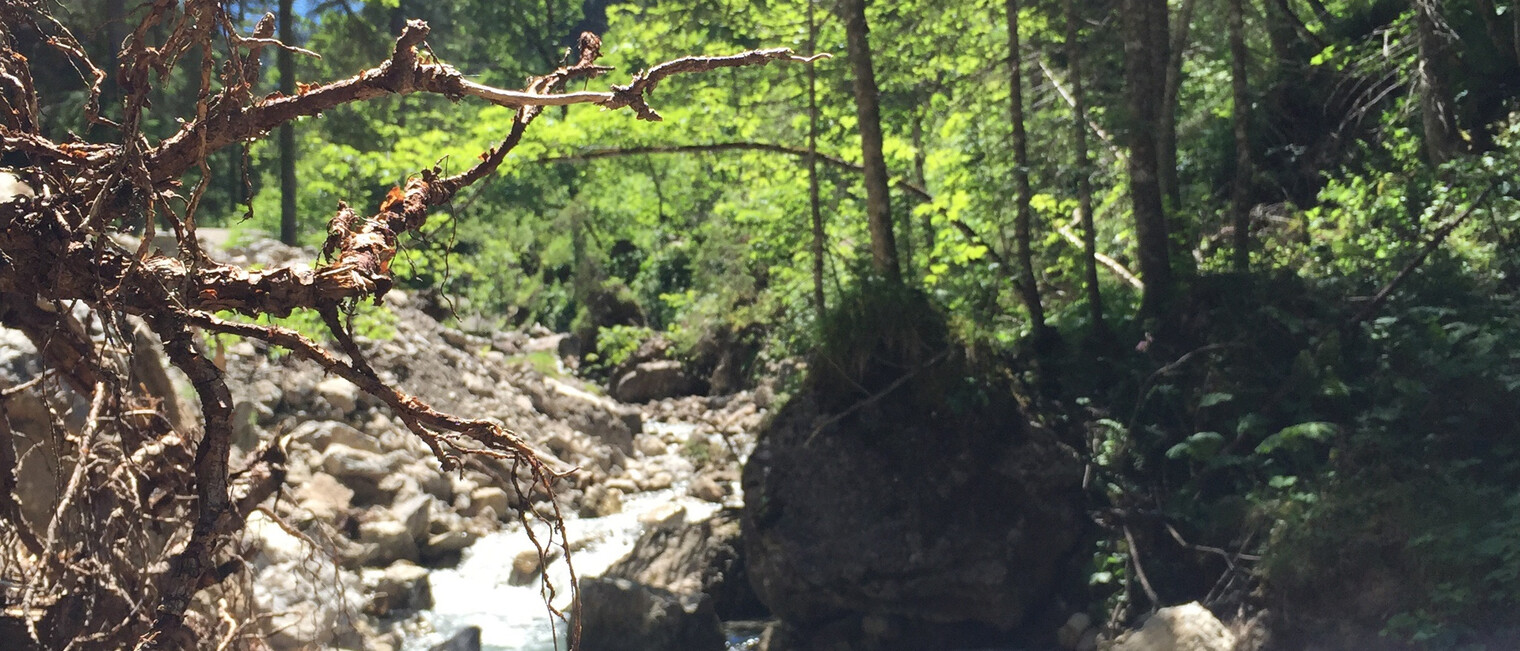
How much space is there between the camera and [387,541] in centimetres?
1065

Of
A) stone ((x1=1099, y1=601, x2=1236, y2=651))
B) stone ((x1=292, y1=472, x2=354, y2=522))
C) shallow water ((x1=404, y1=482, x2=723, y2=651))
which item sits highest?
stone ((x1=292, y1=472, x2=354, y2=522))

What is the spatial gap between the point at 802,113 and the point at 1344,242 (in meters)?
5.16

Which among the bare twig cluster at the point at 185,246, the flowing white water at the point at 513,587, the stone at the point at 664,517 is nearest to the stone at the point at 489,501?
the flowing white water at the point at 513,587

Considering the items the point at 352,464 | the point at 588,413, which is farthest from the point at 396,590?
the point at 588,413

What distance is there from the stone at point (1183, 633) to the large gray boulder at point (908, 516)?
4.63ft

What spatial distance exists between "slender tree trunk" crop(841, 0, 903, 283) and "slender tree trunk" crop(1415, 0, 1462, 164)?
13.8 ft

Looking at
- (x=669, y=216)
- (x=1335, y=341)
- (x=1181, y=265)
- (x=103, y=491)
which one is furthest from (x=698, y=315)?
(x=103, y=491)

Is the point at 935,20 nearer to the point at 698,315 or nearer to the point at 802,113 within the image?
the point at 802,113

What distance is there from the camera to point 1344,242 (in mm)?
9609

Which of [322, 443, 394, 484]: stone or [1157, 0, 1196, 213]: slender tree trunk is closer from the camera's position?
[1157, 0, 1196, 213]: slender tree trunk

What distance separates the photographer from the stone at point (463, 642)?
7605 mm

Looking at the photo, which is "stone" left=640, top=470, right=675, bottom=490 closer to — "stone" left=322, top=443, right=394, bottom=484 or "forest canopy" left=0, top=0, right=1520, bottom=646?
"forest canopy" left=0, top=0, right=1520, bottom=646

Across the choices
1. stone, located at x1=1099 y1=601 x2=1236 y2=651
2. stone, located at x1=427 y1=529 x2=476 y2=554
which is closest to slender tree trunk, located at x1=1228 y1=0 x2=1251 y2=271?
stone, located at x1=1099 y1=601 x2=1236 y2=651

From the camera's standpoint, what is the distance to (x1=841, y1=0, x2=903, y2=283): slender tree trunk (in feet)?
31.6
